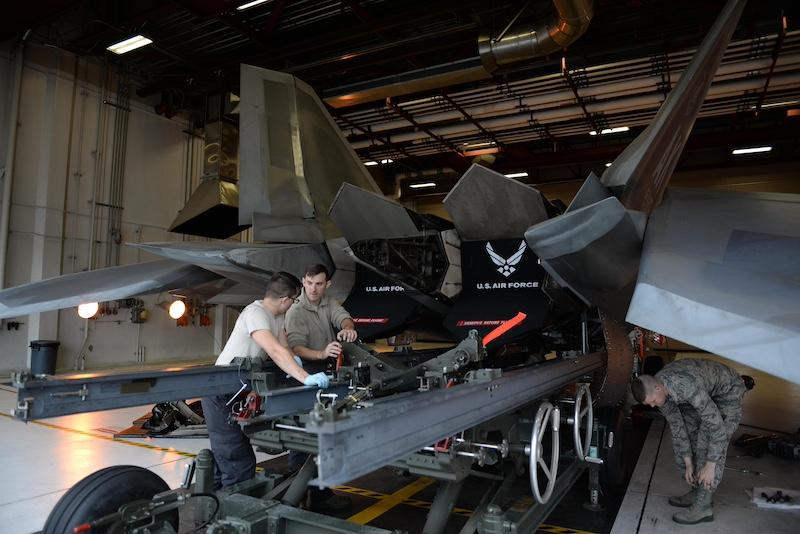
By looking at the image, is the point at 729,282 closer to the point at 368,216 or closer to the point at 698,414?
the point at 698,414

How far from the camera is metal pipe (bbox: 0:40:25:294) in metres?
10.7

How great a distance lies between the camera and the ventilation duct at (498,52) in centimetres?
743

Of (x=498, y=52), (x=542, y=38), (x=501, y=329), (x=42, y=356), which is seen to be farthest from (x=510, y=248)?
(x=42, y=356)

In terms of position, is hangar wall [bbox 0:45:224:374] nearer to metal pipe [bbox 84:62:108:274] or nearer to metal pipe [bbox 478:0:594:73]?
metal pipe [bbox 84:62:108:274]

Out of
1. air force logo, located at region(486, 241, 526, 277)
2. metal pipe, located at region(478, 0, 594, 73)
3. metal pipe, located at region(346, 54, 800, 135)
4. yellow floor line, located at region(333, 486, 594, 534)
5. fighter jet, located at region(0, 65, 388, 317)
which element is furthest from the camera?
metal pipe, located at region(346, 54, 800, 135)

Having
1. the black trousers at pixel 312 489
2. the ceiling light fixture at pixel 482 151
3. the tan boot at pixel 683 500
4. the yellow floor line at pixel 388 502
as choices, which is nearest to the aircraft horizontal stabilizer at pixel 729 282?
the tan boot at pixel 683 500

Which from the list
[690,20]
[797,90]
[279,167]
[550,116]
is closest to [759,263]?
[279,167]

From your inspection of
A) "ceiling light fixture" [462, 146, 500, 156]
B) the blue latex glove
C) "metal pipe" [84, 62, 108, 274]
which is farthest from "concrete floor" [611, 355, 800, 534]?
"metal pipe" [84, 62, 108, 274]

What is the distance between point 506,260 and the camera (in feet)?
15.5

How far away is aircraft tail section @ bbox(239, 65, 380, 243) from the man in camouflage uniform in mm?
3199

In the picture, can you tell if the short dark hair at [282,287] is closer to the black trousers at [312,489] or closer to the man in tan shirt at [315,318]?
the man in tan shirt at [315,318]

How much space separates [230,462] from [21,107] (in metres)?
11.1

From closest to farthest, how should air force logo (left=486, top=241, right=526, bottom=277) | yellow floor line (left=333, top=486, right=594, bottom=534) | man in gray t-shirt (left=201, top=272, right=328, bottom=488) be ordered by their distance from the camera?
man in gray t-shirt (left=201, top=272, right=328, bottom=488) < yellow floor line (left=333, top=486, right=594, bottom=534) < air force logo (left=486, top=241, right=526, bottom=277)

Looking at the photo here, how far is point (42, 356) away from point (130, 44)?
6116mm
